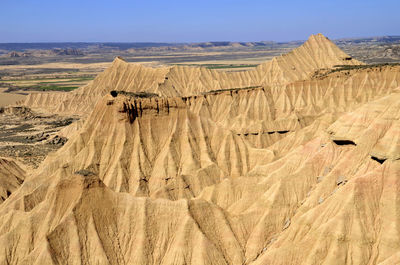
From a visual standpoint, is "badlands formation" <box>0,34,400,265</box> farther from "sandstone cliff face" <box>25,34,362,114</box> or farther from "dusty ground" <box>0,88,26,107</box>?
"dusty ground" <box>0,88,26,107</box>

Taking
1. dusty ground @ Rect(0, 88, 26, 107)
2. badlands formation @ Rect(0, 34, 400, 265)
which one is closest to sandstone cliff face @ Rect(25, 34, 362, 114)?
dusty ground @ Rect(0, 88, 26, 107)

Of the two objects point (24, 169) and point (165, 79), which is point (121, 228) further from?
point (165, 79)

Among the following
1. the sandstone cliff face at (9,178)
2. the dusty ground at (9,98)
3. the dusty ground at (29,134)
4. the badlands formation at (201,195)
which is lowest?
the dusty ground at (9,98)

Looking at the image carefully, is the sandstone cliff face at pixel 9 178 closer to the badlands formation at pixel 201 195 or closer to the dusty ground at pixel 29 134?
the badlands formation at pixel 201 195

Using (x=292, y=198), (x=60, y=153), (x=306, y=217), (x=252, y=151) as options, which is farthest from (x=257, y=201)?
(x=60, y=153)

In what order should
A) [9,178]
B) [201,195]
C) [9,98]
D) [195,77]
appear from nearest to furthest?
1. [201,195]
2. [9,178]
3. [195,77]
4. [9,98]

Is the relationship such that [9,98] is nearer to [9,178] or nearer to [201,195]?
[9,178]

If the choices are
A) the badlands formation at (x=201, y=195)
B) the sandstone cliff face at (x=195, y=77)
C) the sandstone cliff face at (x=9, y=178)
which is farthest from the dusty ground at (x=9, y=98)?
the badlands formation at (x=201, y=195)

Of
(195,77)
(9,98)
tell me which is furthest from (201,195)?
(9,98)
